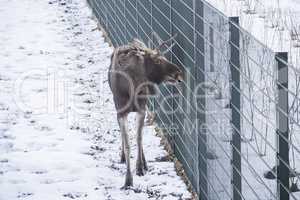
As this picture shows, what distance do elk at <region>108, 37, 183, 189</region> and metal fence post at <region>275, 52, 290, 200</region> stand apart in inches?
126

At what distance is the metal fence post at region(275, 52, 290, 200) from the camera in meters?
4.66

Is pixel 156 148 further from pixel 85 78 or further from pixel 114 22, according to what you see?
pixel 114 22

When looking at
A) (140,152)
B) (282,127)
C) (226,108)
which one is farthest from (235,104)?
(140,152)

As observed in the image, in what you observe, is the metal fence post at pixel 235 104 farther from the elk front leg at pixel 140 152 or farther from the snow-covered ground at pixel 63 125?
the elk front leg at pixel 140 152

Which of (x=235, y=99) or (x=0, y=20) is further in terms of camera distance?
(x=0, y=20)

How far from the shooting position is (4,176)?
8.12 meters

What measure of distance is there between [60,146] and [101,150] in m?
0.55

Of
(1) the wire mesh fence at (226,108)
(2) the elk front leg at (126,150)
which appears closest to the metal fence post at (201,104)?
(1) the wire mesh fence at (226,108)

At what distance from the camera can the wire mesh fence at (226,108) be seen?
16.2ft

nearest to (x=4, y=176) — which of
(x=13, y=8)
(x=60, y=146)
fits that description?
(x=60, y=146)

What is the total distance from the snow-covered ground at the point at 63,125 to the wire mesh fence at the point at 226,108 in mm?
576

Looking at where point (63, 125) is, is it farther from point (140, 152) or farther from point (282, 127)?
point (282, 127)

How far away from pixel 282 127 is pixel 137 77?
3.36 m

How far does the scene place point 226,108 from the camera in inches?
243
